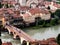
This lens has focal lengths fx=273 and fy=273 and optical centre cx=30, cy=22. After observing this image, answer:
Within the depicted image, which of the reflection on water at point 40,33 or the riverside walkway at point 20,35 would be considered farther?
the reflection on water at point 40,33

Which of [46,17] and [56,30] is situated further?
[46,17]

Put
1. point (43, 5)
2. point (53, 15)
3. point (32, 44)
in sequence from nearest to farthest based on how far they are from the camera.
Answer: point (32, 44) → point (53, 15) → point (43, 5)

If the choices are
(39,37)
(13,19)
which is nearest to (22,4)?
(13,19)

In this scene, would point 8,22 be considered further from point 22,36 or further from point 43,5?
point 43,5

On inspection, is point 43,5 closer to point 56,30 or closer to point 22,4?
point 22,4

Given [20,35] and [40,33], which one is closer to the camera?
[20,35]

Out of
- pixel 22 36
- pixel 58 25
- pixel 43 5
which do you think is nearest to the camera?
pixel 22 36

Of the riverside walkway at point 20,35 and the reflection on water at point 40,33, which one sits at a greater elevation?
the riverside walkway at point 20,35

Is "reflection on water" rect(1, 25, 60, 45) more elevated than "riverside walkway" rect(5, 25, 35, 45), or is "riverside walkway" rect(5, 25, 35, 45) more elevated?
"riverside walkway" rect(5, 25, 35, 45)

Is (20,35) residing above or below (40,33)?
above

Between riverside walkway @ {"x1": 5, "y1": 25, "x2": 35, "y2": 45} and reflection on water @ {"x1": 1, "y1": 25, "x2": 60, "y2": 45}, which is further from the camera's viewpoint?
reflection on water @ {"x1": 1, "y1": 25, "x2": 60, "y2": 45}
